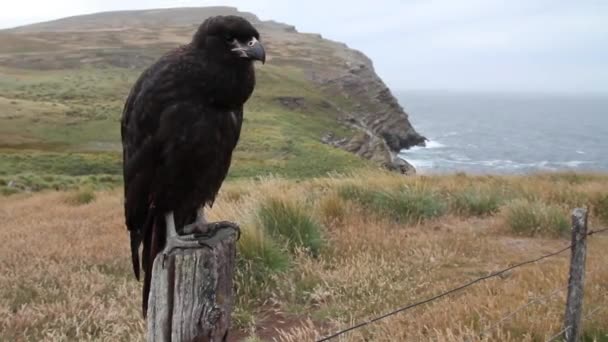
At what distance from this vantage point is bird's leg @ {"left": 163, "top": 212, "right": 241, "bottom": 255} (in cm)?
287

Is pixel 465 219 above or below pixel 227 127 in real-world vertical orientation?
below

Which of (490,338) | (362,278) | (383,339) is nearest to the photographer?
(490,338)

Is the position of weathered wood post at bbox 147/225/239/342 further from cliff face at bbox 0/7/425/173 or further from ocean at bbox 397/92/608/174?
A: cliff face at bbox 0/7/425/173

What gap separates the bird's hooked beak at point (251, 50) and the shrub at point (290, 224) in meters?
4.17

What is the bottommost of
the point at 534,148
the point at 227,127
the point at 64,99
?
the point at 534,148

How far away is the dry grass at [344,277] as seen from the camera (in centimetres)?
492

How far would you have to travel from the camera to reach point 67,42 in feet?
298

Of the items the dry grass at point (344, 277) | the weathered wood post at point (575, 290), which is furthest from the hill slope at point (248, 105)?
the weathered wood post at point (575, 290)

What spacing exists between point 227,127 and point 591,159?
203 feet

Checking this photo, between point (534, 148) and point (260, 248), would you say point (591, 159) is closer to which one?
point (534, 148)

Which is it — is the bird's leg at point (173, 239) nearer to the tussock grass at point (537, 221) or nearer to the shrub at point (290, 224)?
the shrub at point (290, 224)

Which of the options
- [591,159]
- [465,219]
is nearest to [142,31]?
[591,159]

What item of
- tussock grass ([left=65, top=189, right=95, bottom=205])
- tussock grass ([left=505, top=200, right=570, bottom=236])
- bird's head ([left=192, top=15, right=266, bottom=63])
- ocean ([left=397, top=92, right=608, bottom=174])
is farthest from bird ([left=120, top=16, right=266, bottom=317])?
ocean ([left=397, top=92, right=608, bottom=174])

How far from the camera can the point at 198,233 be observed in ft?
11.0
